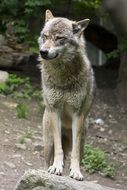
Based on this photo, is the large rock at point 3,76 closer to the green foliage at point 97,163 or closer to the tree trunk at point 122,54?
the tree trunk at point 122,54

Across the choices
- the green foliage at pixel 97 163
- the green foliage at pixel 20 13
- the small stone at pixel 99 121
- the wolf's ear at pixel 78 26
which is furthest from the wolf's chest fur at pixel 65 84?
the green foliage at pixel 20 13

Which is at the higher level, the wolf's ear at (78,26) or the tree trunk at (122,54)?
the wolf's ear at (78,26)

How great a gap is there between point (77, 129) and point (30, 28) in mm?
7310

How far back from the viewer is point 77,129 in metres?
6.84

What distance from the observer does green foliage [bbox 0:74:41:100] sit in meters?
12.1

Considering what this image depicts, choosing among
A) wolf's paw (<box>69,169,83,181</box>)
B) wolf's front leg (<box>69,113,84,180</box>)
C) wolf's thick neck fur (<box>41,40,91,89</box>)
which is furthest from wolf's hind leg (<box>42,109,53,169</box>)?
wolf's paw (<box>69,169,83,181</box>)

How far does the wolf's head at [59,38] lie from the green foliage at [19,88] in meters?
5.38

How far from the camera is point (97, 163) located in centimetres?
959

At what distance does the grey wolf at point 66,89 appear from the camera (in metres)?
6.64

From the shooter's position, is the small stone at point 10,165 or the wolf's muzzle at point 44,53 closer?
the wolf's muzzle at point 44,53

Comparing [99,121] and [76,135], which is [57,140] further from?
[99,121]

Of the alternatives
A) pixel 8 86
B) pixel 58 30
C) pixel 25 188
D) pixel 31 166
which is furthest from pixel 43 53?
pixel 8 86

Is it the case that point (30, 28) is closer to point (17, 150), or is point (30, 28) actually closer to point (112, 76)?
point (112, 76)

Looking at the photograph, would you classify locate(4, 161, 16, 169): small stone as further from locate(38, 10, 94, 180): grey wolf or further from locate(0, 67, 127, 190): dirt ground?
locate(38, 10, 94, 180): grey wolf
